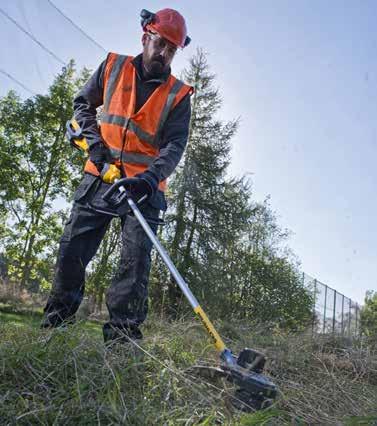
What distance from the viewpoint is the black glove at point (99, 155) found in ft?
9.02

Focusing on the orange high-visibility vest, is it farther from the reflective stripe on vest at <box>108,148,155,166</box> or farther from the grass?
Result: the grass

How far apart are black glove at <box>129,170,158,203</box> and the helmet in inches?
34.5

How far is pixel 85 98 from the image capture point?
10.2 ft

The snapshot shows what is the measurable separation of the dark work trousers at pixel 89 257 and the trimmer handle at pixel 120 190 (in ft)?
0.47

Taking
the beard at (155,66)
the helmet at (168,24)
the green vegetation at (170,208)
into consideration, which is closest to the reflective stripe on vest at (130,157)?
the beard at (155,66)

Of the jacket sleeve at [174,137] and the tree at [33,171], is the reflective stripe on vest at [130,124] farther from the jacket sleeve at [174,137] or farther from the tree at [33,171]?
the tree at [33,171]

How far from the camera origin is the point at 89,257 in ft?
9.19

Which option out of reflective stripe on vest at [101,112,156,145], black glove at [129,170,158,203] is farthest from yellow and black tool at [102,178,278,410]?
reflective stripe on vest at [101,112,156,145]

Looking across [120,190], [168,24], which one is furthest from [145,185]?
[168,24]

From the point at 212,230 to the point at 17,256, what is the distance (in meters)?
7.02

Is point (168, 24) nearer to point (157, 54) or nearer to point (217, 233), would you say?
point (157, 54)

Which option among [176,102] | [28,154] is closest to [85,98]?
[176,102]

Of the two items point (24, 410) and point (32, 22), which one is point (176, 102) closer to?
point (24, 410)

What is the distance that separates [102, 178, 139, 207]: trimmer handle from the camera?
8.19ft
